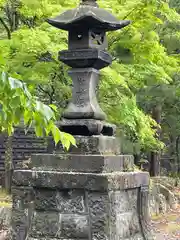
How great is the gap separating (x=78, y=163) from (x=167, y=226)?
284 inches

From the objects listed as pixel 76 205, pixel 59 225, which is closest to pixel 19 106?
pixel 76 205

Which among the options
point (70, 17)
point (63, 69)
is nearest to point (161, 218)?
point (63, 69)

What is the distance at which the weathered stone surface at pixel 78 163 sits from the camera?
556 centimetres

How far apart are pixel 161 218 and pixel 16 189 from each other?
8208 mm

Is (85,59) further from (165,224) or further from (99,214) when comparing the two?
A: (165,224)

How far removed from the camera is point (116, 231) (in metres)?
5.54

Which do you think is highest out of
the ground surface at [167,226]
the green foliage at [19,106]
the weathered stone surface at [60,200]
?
the green foliage at [19,106]

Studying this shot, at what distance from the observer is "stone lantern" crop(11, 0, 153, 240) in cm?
551

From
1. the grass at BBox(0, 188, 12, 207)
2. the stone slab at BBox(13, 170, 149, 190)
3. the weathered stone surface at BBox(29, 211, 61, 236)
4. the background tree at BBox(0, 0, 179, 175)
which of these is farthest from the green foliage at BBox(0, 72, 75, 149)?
the grass at BBox(0, 188, 12, 207)

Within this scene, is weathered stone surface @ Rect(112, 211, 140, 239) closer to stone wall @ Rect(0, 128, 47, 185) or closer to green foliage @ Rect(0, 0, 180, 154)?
green foliage @ Rect(0, 0, 180, 154)

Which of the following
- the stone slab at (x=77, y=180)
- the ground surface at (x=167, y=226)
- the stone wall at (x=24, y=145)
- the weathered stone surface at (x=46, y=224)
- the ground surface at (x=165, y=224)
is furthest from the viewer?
the stone wall at (x=24, y=145)

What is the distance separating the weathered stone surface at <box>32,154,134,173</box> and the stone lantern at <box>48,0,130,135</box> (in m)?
0.40

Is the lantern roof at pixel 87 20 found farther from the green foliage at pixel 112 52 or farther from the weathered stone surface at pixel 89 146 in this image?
the green foliage at pixel 112 52

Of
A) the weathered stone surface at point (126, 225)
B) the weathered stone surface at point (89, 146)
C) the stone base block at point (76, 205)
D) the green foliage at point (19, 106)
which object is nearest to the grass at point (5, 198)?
the stone base block at point (76, 205)
